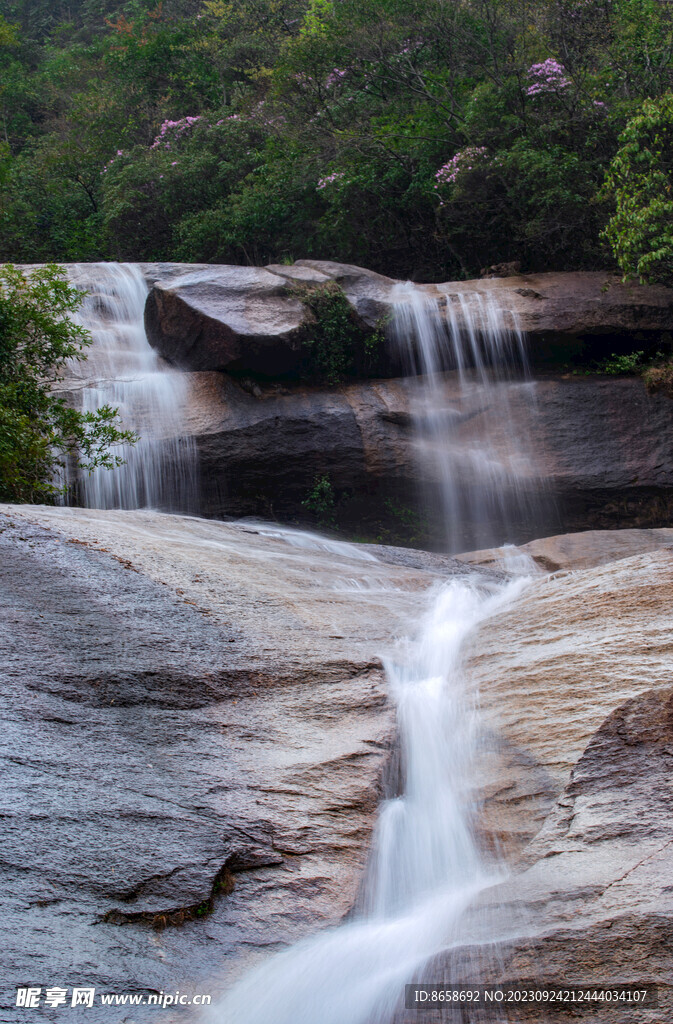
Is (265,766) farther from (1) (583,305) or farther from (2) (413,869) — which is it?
(1) (583,305)

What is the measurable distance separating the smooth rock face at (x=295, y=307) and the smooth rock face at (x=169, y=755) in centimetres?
729

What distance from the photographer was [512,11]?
17.2m

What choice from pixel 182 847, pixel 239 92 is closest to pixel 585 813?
pixel 182 847

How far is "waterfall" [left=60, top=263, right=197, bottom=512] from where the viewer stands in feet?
38.3

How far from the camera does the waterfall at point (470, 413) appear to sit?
43.2 ft

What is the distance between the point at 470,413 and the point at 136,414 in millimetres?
5617

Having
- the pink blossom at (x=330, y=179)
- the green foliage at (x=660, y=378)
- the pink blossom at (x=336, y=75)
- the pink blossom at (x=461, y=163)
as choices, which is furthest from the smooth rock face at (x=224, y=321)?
the pink blossom at (x=336, y=75)

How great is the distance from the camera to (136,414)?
12.3 meters

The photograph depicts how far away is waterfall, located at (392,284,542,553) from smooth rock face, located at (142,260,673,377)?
24cm

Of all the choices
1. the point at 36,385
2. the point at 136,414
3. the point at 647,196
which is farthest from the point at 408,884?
the point at 647,196

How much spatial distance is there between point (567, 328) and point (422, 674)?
1029 centimetres

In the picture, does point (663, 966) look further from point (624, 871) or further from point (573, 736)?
point (573, 736)

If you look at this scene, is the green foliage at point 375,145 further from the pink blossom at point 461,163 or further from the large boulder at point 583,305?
the large boulder at point 583,305

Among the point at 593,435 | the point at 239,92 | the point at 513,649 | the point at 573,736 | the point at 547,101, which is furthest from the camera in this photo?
the point at 239,92
